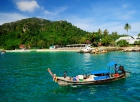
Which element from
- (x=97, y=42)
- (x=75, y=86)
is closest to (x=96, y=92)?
(x=75, y=86)

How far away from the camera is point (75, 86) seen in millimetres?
31375

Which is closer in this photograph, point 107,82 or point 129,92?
point 129,92

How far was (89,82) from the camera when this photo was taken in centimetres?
3177

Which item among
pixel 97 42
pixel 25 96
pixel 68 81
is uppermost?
pixel 97 42

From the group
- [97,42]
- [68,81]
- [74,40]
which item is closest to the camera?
[68,81]

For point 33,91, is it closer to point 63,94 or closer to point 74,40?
point 63,94

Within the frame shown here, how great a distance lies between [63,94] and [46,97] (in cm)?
300

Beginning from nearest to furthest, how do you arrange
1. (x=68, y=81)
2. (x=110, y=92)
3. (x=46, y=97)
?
(x=46, y=97) < (x=110, y=92) < (x=68, y=81)

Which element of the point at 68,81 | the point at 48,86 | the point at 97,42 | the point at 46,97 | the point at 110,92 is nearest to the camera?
the point at 46,97

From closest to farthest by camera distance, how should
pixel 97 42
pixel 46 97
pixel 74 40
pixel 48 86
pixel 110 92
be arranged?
pixel 46 97 < pixel 110 92 < pixel 48 86 < pixel 97 42 < pixel 74 40

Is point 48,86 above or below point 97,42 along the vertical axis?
below

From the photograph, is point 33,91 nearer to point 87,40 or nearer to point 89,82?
point 89,82

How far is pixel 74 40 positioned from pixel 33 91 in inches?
6431

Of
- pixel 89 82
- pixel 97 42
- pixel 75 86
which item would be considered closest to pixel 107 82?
pixel 89 82
